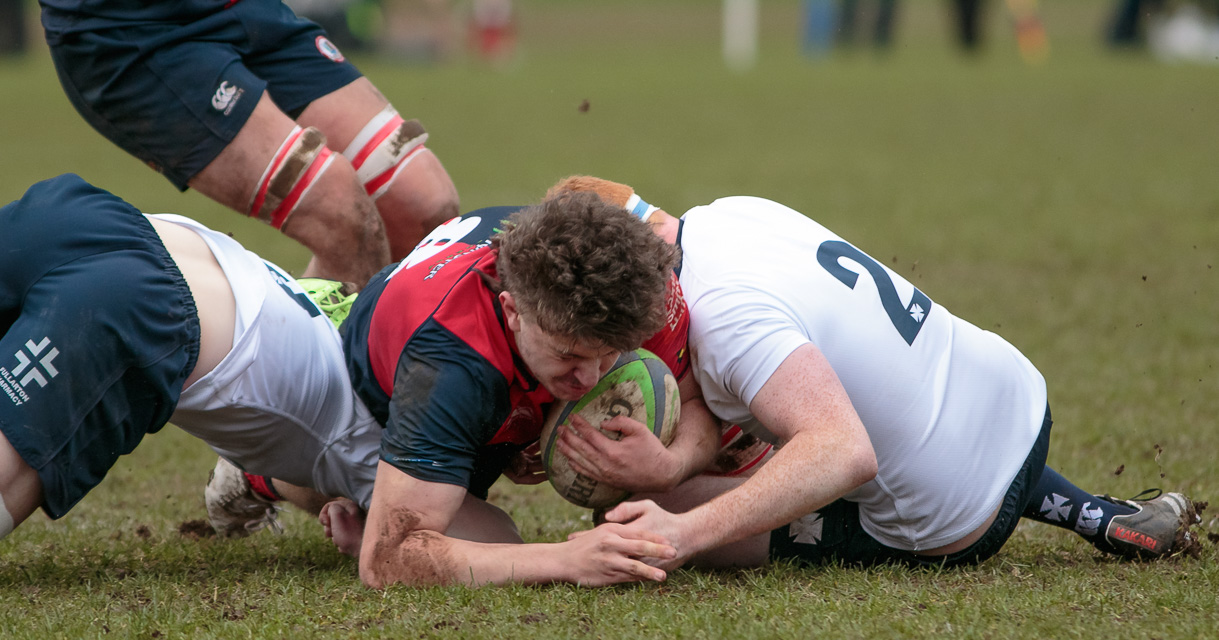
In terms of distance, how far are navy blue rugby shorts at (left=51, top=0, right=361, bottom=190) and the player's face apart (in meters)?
1.98

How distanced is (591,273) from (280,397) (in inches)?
45.5

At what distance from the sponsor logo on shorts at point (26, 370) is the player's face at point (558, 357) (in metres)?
1.19

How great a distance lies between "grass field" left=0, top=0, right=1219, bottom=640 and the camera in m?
3.36

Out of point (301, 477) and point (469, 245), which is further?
point (301, 477)

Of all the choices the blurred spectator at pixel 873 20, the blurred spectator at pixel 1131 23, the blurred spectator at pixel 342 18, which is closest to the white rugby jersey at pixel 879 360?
the blurred spectator at pixel 342 18

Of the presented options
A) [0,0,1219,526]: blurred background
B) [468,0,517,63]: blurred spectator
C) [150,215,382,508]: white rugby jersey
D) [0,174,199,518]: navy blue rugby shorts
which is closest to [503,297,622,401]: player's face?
[150,215,382,508]: white rugby jersey

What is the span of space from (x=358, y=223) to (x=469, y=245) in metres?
1.16

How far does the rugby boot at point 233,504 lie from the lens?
177 inches

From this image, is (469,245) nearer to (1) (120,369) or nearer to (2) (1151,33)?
(1) (120,369)

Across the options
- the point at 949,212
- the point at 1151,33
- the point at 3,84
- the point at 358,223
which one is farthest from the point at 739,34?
the point at 358,223

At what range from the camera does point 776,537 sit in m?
3.91

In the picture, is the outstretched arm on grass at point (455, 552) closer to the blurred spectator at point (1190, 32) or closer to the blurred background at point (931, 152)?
the blurred background at point (931, 152)

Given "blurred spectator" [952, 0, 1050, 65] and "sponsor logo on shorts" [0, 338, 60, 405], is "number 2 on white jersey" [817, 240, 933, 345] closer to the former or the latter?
"sponsor logo on shorts" [0, 338, 60, 405]

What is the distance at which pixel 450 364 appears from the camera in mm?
3408
